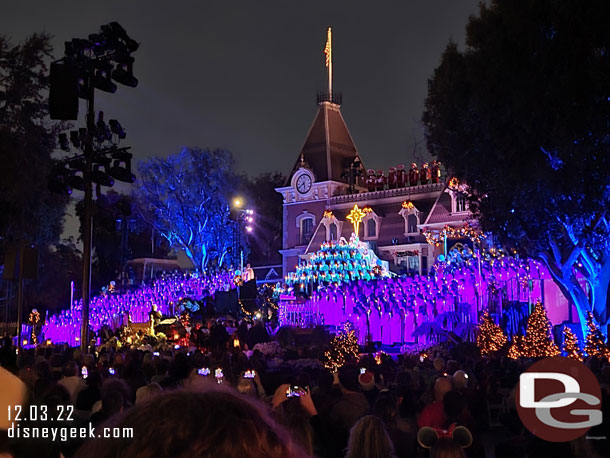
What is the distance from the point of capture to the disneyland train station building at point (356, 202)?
177 feet

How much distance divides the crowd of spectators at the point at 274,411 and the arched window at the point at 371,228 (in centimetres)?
3879

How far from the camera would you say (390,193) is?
58625 mm

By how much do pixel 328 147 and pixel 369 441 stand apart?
59.1 metres

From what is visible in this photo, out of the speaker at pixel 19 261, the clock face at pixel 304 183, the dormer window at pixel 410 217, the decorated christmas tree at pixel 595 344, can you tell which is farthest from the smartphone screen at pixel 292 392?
the clock face at pixel 304 183

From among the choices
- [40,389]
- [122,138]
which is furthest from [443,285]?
[40,389]

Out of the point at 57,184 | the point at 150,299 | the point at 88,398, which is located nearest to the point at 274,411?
the point at 88,398

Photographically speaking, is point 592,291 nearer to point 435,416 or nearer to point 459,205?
point 435,416

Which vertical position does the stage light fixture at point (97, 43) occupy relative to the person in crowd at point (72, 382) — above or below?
above

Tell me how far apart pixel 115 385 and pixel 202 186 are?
57.5m

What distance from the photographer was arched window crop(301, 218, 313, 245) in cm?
6175

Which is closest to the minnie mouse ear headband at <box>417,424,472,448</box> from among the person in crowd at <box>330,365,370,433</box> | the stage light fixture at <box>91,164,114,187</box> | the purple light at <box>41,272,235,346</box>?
the person in crowd at <box>330,365,370,433</box>

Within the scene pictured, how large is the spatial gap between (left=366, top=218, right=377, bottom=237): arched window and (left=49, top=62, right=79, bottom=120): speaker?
42.5m

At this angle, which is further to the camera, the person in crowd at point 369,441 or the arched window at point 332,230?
the arched window at point 332,230

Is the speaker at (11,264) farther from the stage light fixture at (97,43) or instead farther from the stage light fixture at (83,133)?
the stage light fixture at (97,43)
